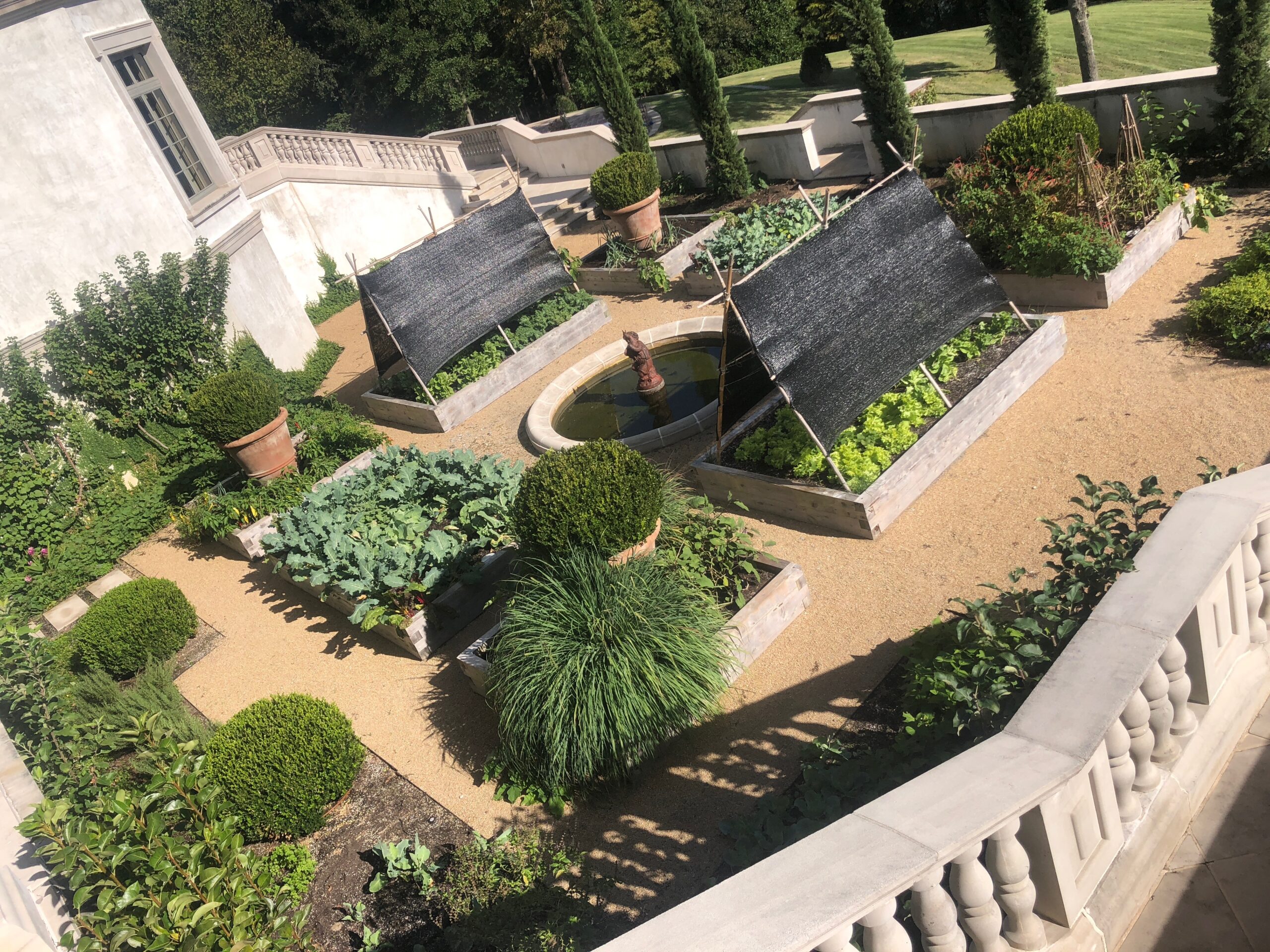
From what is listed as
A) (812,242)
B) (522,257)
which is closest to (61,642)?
(522,257)

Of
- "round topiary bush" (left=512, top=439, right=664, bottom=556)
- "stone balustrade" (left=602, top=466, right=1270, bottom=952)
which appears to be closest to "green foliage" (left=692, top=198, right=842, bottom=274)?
"round topiary bush" (left=512, top=439, right=664, bottom=556)

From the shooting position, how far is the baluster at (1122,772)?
9.05ft

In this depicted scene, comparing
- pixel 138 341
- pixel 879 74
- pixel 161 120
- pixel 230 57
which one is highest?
pixel 230 57

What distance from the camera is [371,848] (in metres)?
5.92

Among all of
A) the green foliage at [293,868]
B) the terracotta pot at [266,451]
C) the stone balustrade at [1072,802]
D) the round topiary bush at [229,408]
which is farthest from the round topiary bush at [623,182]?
the stone balustrade at [1072,802]

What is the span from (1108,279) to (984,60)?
12.8 metres

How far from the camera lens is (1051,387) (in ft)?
27.6

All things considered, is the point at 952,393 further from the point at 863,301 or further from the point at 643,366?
the point at 643,366

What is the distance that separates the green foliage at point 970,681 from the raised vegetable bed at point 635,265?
31.1 feet

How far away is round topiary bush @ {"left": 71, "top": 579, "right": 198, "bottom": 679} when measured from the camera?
28.1ft

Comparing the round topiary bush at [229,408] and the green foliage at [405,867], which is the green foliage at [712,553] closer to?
the green foliage at [405,867]

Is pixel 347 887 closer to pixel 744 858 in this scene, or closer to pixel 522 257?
pixel 744 858

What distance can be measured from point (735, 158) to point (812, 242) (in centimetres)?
868

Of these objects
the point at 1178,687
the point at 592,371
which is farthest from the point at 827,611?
the point at 592,371
